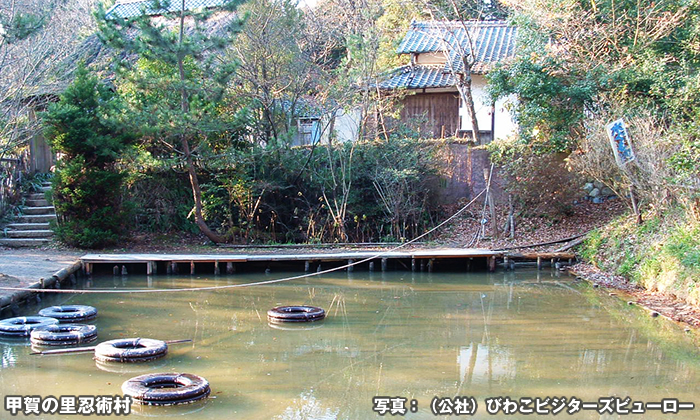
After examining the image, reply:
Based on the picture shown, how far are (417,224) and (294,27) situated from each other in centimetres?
567

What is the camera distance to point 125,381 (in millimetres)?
6094

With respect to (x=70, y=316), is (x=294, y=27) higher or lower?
higher

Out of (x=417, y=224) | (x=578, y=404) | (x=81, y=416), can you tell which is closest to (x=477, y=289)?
(x=417, y=224)

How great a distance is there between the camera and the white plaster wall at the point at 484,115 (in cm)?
1720

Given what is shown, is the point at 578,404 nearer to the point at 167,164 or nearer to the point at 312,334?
the point at 312,334

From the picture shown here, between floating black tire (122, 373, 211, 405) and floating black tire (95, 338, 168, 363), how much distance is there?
0.74 meters

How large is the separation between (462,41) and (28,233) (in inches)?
511

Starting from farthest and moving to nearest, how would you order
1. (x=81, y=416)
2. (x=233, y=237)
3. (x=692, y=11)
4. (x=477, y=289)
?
(x=233, y=237) < (x=692, y=11) < (x=477, y=289) < (x=81, y=416)

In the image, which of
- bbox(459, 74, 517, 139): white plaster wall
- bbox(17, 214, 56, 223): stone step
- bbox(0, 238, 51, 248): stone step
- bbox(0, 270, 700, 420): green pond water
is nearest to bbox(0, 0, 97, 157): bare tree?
bbox(17, 214, 56, 223): stone step

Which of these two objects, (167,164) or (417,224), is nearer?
(167,164)

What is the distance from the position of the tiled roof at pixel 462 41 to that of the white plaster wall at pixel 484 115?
1.82 ft

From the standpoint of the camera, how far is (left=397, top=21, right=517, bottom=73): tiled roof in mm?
17594

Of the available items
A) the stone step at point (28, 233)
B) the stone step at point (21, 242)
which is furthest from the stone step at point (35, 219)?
the stone step at point (21, 242)

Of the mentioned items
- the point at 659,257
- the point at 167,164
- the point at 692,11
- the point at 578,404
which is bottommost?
the point at 578,404
